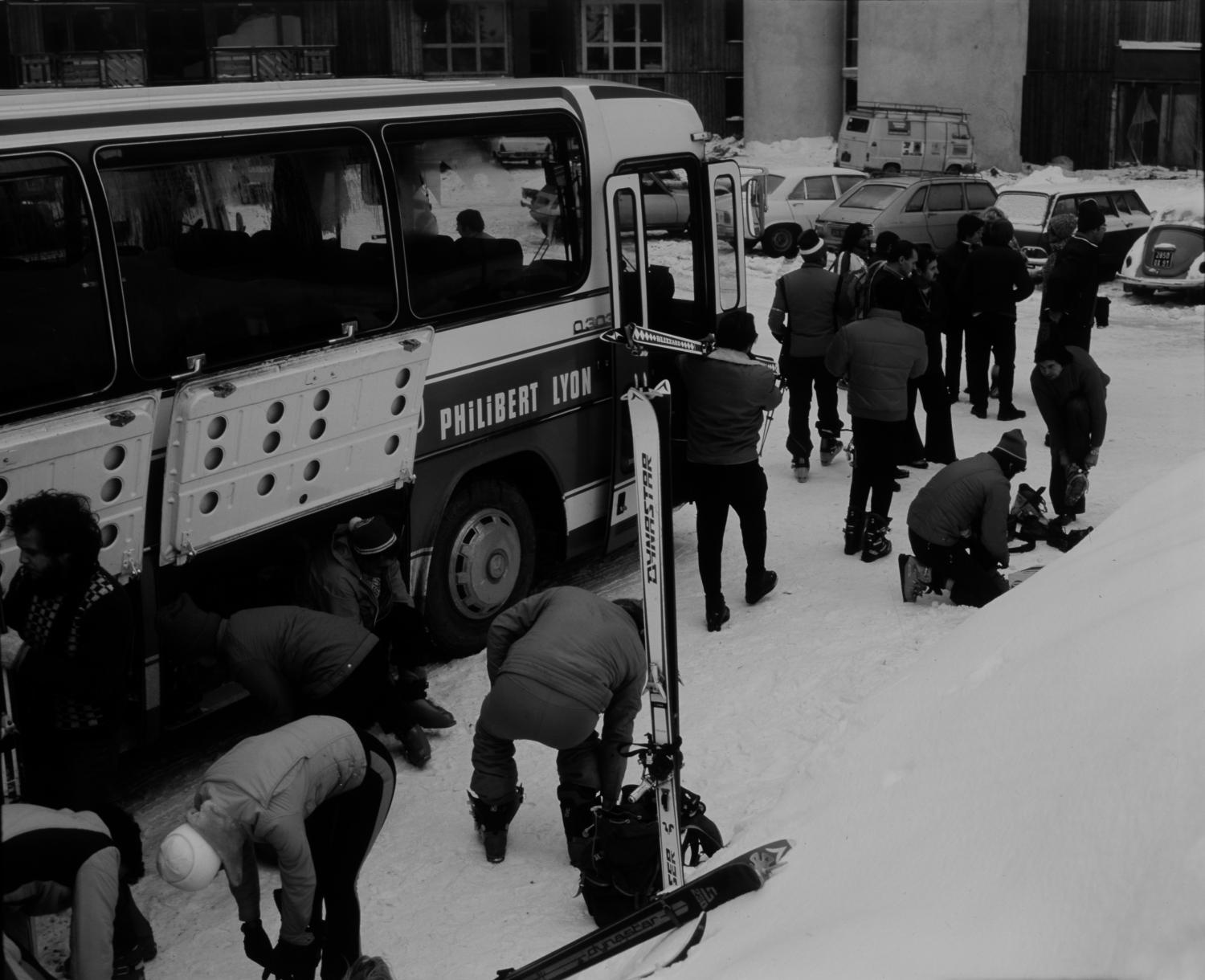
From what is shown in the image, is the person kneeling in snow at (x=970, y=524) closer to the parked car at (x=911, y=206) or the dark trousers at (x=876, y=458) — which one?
the dark trousers at (x=876, y=458)

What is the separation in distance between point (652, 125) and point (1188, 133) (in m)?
31.4

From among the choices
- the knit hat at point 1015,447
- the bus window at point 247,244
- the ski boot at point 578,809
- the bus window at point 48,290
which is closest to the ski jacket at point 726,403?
the knit hat at point 1015,447

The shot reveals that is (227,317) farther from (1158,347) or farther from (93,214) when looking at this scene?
(1158,347)

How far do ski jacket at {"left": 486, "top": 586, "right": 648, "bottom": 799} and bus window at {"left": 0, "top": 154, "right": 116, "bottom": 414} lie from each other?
6.38 feet

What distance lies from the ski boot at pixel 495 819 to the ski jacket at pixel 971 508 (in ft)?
10.5

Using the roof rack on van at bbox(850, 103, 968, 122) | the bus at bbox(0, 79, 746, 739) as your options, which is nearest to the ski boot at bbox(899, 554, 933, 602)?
the bus at bbox(0, 79, 746, 739)

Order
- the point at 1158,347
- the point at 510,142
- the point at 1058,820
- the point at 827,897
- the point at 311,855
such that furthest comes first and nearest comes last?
the point at 1158,347, the point at 510,142, the point at 311,855, the point at 827,897, the point at 1058,820

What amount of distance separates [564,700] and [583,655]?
0.61 feet

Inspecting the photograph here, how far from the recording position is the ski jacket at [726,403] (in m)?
8.20

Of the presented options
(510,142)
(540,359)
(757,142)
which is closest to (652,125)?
(510,142)

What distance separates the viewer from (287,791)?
4.82 meters

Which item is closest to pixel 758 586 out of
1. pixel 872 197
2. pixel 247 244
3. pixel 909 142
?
pixel 247 244

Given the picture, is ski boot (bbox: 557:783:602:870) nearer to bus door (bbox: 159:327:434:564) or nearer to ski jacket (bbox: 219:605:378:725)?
ski jacket (bbox: 219:605:378:725)

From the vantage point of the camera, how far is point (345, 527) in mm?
6805
